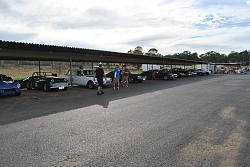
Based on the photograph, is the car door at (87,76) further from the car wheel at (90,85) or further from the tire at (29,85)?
the tire at (29,85)

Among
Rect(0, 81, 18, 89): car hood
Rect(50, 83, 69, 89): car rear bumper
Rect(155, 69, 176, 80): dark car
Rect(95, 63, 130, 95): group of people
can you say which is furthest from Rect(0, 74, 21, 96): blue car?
Rect(155, 69, 176, 80): dark car

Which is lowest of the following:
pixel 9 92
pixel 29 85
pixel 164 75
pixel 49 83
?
pixel 9 92

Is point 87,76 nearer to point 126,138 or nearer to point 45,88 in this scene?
point 45,88

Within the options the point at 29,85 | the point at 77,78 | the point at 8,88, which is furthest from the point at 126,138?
the point at 77,78

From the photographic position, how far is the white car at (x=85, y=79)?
2332 centimetres

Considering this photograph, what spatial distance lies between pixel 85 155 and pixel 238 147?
2.94 m

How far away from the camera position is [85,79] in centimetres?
2370

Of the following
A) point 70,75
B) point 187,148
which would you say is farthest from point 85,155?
point 70,75

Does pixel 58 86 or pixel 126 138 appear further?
pixel 58 86

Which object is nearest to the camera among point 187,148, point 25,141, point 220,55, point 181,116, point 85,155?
point 85,155

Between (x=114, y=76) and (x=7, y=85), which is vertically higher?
(x=114, y=76)

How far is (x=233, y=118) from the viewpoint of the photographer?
920 cm

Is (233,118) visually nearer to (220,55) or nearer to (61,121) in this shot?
(61,121)

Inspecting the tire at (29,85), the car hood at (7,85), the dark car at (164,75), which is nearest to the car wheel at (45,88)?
the tire at (29,85)
